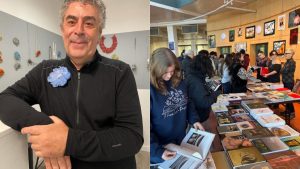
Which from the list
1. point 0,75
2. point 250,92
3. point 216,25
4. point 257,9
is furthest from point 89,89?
point 250,92

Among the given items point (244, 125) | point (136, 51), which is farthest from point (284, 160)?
point (136, 51)

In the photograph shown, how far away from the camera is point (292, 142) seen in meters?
1.08

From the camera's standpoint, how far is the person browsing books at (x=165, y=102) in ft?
3.45

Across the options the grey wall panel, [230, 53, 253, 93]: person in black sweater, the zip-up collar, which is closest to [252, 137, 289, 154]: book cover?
the zip-up collar

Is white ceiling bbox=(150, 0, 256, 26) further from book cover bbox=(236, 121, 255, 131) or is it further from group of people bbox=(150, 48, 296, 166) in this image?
book cover bbox=(236, 121, 255, 131)

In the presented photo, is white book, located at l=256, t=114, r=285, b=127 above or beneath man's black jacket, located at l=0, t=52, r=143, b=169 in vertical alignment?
beneath

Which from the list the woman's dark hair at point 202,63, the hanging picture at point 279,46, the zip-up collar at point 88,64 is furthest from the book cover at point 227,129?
the zip-up collar at point 88,64

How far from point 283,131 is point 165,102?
67 cm

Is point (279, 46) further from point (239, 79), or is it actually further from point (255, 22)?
point (239, 79)

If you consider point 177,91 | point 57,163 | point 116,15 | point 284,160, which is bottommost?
point 284,160

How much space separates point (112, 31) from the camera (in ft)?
8.80

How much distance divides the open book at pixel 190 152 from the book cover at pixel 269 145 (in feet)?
0.77

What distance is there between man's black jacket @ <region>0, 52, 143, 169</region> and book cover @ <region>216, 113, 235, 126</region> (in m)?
0.78

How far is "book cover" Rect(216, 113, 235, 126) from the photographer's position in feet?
4.46
